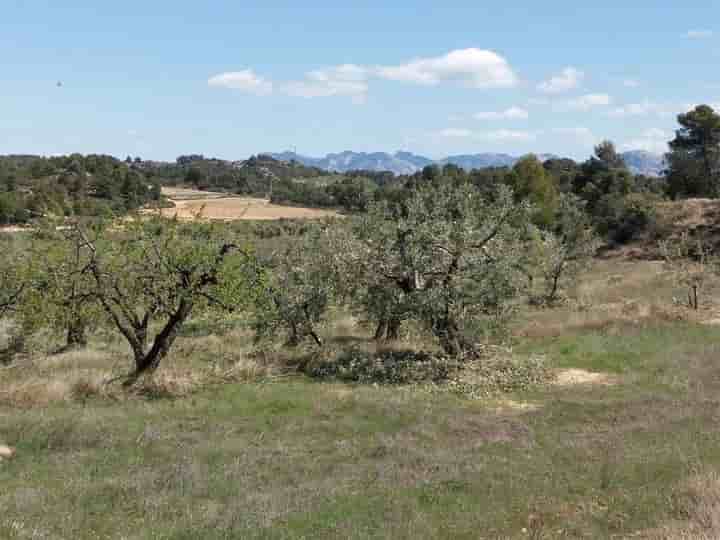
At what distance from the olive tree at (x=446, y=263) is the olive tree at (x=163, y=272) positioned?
4046 mm

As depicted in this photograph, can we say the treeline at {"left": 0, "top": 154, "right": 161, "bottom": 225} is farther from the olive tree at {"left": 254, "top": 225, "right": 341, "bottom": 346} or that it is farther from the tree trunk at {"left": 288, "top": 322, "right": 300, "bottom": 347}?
the olive tree at {"left": 254, "top": 225, "right": 341, "bottom": 346}

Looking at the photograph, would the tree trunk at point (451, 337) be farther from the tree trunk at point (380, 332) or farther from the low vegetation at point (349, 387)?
the tree trunk at point (380, 332)

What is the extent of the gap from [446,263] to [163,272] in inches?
317

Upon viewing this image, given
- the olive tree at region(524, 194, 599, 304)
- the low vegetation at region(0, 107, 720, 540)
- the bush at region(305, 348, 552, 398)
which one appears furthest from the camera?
the olive tree at region(524, 194, 599, 304)

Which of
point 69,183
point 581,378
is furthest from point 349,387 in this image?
point 69,183

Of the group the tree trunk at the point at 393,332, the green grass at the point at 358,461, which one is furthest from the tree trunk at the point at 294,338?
the green grass at the point at 358,461

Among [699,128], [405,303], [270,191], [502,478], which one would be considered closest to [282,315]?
[405,303]

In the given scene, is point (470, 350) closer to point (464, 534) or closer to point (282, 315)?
point (282, 315)

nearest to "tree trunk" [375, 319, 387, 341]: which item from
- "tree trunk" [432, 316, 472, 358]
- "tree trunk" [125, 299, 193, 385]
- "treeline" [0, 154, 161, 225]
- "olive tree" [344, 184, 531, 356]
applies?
"olive tree" [344, 184, 531, 356]

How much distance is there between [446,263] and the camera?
19734mm

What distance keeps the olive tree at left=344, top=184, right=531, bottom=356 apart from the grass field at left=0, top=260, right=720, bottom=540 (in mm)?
2249

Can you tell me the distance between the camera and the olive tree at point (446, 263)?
19.0m

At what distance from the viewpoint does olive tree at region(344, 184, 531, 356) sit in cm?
1905

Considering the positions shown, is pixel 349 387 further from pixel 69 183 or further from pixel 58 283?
pixel 69 183
